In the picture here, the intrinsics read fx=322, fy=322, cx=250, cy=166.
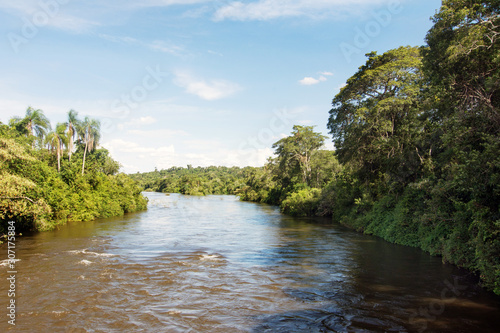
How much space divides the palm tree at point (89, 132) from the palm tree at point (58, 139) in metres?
4.15

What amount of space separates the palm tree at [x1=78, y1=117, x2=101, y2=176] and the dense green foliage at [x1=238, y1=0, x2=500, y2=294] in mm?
27696

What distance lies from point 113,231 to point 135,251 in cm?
770

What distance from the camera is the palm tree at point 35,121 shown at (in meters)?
40.3

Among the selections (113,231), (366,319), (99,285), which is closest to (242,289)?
(366,319)

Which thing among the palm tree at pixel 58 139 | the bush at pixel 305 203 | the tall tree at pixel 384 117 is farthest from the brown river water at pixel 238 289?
the bush at pixel 305 203

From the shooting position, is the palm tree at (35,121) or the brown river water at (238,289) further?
the palm tree at (35,121)

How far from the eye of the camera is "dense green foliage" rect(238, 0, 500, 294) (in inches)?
380

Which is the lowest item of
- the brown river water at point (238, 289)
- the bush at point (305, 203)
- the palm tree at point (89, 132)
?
the brown river water at point (238, 289)

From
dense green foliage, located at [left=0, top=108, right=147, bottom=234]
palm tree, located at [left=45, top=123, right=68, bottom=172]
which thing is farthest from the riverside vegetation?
palm tree, located at [left=45, top=123, right=68, bottom=172]

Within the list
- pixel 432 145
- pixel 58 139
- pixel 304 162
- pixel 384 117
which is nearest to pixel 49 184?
pixel 58 139

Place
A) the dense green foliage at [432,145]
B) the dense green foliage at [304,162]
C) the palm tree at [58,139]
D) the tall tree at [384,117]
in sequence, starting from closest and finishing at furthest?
the dense green foliage at [432,145] < the tall tree at [384,117] < the palm tree at [58,139] < the dense green foliage at [304,162]

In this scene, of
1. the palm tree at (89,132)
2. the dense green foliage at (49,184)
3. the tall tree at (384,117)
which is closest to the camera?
the dense green foliage at (49,184)

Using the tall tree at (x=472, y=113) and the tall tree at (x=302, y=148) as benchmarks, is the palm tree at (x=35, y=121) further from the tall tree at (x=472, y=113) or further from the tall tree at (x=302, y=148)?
the tall tree at (x=472, y=113)

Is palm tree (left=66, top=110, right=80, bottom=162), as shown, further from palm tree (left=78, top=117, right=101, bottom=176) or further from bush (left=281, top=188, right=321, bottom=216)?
bush (left=281, top=188, right=321, bottom=216)
